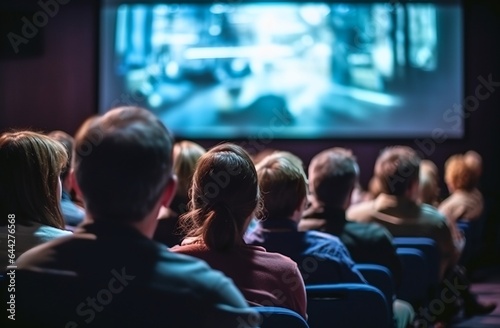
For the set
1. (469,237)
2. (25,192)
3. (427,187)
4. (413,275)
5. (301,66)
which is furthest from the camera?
(301,66)

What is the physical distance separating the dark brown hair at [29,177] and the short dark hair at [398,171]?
2336mm

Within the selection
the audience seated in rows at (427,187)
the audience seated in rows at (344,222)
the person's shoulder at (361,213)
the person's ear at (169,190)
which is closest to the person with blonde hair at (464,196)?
the audience seated in rows at (427,187)

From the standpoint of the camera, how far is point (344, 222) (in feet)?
12.1

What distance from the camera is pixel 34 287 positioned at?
1450 mm

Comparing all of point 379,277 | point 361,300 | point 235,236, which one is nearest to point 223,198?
point 235,236

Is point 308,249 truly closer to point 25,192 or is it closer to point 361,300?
point 361,300

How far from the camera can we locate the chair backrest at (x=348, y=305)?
2598 mm

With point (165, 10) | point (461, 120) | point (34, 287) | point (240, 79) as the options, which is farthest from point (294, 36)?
point (34, 287)

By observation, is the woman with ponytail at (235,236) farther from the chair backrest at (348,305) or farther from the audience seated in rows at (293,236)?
the audience seated in rows at (293,236)

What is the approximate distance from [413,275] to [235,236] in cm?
195

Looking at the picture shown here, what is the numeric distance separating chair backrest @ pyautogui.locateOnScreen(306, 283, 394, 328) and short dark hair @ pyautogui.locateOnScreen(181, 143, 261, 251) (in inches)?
16.8

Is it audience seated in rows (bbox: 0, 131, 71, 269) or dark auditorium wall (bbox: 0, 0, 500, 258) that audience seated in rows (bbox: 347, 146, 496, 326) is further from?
dark auditorium wall (bbox: 0, 0, 500, 258)

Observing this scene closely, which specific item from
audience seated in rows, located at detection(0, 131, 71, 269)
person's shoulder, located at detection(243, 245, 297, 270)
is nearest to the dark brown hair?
audience seated in rows, located at detection(0, 131, 71, 269)

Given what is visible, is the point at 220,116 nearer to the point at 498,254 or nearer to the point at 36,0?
the point at 36,0
